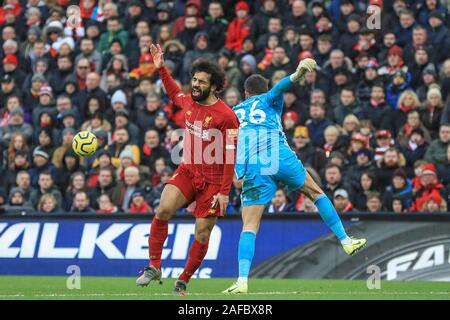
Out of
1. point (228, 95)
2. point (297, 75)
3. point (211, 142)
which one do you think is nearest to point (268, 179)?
point (211, 142)

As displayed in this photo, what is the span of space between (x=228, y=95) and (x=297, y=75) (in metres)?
7.55

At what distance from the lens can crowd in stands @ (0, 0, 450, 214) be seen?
19359 millimetres

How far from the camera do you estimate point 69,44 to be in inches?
948

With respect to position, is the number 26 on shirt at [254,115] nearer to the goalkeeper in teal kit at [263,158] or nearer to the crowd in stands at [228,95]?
the goalkeeper in teal kit at [263,158]

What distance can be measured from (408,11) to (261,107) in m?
8.82

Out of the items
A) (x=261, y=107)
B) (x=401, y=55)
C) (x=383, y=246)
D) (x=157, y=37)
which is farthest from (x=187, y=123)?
(x=157, y=37)

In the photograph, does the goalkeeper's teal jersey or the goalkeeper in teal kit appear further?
the goalkeeper's teal jersey

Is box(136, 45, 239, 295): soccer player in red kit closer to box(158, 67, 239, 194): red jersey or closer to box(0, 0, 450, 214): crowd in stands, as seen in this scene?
box(158, 67, 239, 194): red jersey

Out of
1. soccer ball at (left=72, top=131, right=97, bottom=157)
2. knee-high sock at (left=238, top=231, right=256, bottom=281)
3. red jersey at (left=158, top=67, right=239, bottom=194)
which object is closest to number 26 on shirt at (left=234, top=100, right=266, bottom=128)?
red jersey at (left=158, top=67, right=239, bottom=194)

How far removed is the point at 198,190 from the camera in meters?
13.3

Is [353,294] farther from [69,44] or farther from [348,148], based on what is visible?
[69,44]

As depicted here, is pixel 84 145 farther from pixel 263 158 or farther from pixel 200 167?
pixel 263 158

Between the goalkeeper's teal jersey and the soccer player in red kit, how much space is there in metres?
0.52

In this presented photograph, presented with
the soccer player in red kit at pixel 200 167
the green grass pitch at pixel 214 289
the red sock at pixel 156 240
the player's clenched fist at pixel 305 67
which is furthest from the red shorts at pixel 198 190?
the player's clenched fist at pixel 305 67
